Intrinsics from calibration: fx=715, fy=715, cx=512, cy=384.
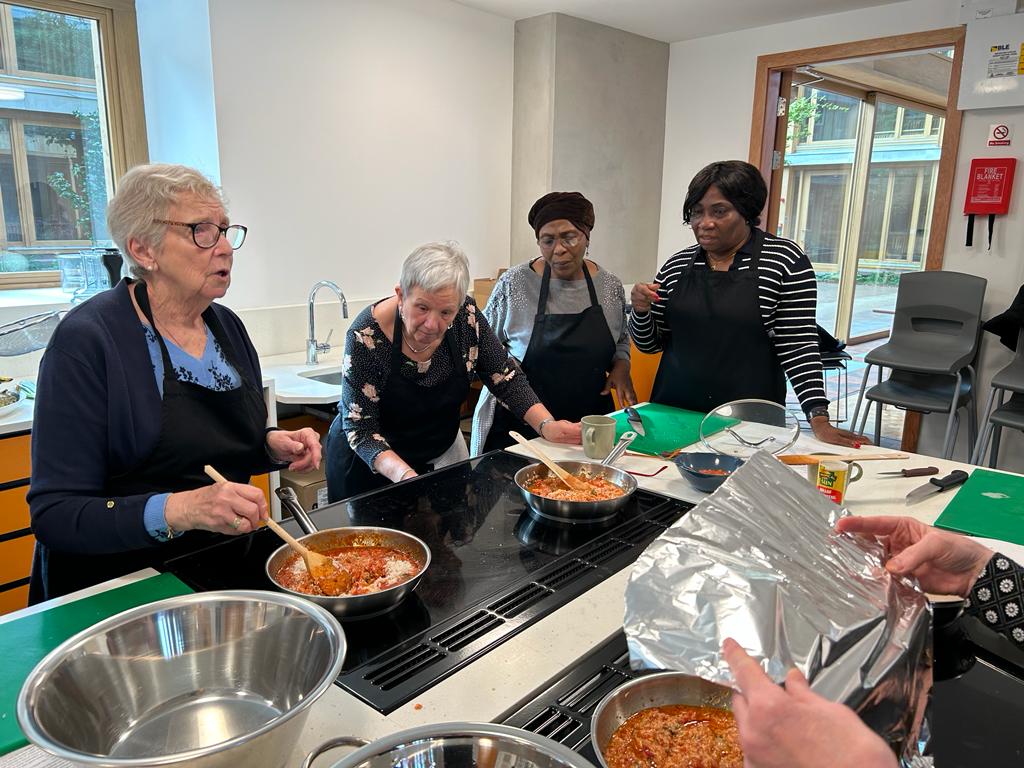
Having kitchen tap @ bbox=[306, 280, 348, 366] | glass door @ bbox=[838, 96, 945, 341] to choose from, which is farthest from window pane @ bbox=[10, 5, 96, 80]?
glass door @ bbox=[838, 96, 945, 341]

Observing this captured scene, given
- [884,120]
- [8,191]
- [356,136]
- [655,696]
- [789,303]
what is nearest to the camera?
[655,696]

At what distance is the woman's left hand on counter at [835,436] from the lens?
200 centimetres

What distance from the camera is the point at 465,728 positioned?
2.53ft

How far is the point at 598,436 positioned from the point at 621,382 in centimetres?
83

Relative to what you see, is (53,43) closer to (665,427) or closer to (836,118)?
(665,427)

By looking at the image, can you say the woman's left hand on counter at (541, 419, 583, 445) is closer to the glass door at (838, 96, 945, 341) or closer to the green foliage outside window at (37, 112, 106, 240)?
the green foliage outside window at (37, 112, 106, 240)

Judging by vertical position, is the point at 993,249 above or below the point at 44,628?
above

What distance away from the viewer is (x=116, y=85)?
10.6 feet

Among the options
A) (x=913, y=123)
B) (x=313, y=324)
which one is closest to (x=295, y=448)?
(x=313, y=324)

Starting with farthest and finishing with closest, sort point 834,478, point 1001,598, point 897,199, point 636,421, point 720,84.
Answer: point 897,199
point 720,84
point 636,421
point 834,478
point 1001,598

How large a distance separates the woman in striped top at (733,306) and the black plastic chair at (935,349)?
1.79 meters

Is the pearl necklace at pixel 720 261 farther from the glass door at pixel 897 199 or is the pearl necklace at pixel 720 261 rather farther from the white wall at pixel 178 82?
the glass door at pixel 897 199

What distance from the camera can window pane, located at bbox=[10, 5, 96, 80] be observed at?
2.95m

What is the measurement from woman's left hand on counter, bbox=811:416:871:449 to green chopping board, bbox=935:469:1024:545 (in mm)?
287
